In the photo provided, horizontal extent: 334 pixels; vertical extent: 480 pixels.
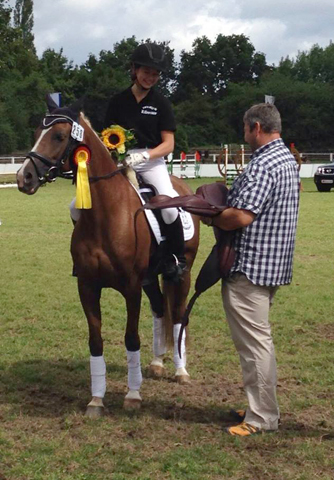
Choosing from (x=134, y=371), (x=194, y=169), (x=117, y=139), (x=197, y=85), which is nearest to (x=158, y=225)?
(x=117, y=139)

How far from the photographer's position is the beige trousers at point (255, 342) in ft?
18.4

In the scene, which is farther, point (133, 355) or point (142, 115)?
point (142, 115)

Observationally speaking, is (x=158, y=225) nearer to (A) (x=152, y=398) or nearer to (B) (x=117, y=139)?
(B) (x=117, y=139)

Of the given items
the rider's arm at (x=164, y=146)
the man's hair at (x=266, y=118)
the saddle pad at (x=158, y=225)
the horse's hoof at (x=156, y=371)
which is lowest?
the horse's hoof at (x=156, y=371)

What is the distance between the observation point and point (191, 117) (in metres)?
87.6

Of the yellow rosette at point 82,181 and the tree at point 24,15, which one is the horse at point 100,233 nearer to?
the yellow rosette at point 82,181

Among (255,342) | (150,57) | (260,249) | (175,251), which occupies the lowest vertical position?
(255,342)

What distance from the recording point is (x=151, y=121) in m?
6.91

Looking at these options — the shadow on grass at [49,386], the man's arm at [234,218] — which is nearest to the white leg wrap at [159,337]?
the shadow on grass at [49,386]

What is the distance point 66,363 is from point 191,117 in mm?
81325

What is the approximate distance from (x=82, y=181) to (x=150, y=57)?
1.34 metres

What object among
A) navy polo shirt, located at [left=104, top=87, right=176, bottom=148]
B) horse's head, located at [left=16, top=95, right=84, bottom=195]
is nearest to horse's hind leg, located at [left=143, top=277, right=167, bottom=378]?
navy polo shirt, located at [left=104, top=87, right=176, bottom=148]

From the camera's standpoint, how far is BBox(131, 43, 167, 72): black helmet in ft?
21.7

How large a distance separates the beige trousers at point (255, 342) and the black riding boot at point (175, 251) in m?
1.36
